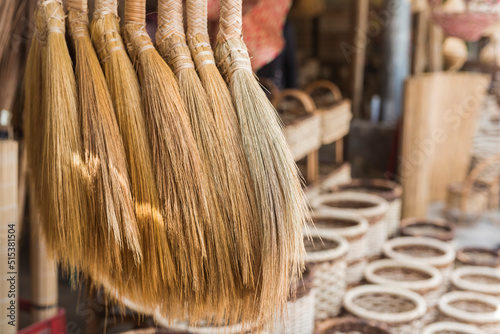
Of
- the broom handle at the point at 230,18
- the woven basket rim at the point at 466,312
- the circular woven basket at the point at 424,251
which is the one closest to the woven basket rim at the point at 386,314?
the woven basket rim at the point at 466,312

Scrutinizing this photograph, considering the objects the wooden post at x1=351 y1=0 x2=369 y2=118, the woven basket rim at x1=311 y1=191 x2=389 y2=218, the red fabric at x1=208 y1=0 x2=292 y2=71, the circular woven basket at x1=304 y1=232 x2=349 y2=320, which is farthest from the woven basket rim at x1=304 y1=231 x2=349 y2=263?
the wooden post at x1=351 y1=0 x2=369 y2=118

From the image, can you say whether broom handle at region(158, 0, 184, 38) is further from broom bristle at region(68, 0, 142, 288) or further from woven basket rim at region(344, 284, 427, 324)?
woven basket rim at region(344, 284, 427, 324)

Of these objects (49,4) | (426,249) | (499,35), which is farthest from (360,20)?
(49,4)

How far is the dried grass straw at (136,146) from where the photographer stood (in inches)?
29.3

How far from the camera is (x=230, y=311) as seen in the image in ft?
2.53

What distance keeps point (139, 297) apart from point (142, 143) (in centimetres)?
24

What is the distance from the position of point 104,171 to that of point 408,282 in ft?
5.36

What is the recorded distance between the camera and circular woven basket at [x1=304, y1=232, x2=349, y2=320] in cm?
188

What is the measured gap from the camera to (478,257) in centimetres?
256

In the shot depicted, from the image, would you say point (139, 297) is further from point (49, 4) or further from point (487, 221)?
point (487, 221)

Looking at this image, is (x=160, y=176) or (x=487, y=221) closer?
(x=160, y=176)

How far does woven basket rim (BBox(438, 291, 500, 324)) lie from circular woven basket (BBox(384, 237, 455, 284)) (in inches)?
5.7

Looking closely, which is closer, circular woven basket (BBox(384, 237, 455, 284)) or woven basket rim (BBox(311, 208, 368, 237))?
woven basket rim (BBox(311, 208, 368, 237))

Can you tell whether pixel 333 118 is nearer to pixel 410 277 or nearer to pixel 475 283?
pixel 410 277
